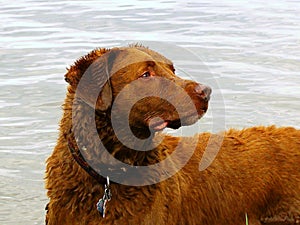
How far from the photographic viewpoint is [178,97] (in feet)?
20.3

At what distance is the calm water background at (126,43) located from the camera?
10.6 m

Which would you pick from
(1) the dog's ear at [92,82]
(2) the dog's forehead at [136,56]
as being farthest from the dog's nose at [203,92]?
(1) the dog's ear at [92,82]

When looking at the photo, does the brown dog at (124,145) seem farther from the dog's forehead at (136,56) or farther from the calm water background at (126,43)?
the calm water background at (126,43)

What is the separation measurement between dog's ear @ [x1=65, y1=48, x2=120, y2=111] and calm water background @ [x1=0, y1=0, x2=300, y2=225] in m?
3.11

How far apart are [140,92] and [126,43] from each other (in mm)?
10196

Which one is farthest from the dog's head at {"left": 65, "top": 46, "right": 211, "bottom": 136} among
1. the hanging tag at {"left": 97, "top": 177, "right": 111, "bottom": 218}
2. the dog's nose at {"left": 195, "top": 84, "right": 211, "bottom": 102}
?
the hanging tag at {"left": 97, "top": 177, "right": 111, "bottom": 218}

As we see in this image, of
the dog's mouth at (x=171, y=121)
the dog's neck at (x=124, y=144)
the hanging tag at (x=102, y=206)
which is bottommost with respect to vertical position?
the hanging tag at (x=102, y=206)

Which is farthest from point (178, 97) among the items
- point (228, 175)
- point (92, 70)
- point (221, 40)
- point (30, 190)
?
point (221, 40)

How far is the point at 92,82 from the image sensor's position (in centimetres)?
621

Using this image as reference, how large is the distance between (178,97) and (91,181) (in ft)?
3.28

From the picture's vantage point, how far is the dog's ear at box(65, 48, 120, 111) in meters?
6.18

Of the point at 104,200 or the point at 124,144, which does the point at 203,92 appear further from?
the point at 104,200

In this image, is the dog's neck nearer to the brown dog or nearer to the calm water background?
the brown dog

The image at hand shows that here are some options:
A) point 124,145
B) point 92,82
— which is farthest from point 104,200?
point 92,82
